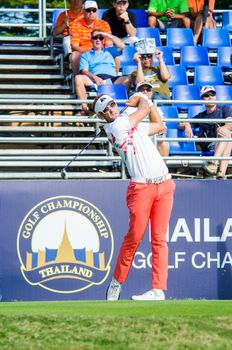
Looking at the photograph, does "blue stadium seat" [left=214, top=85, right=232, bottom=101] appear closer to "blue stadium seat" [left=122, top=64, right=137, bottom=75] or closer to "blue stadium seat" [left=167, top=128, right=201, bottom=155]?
"blue stadium seat" [left=122, top=64, right=137, bottom=75]

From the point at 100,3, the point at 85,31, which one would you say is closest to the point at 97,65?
the point at 85,31

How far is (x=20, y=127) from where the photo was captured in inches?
609

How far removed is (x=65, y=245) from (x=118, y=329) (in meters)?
5.96

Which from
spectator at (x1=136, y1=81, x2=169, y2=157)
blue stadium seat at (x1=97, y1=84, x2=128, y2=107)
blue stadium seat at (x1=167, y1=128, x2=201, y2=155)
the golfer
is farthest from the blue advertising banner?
the golfer

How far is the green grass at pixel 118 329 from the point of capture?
7.92 metres

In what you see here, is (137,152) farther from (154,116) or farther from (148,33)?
(148,33)

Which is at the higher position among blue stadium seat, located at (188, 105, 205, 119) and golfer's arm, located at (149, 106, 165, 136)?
golfer's arm, located at (149, 106, 165, 136)

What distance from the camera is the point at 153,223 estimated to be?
1195 cm

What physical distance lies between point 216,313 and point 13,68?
9867 mm

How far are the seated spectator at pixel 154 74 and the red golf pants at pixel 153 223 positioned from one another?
13.5 feet

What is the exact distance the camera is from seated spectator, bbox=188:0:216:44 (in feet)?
63.1

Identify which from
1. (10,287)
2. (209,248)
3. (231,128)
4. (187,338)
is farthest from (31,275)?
(187,338)

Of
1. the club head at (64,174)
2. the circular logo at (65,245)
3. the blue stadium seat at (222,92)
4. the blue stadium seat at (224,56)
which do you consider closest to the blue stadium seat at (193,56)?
the blue stadium seat at (224,56)

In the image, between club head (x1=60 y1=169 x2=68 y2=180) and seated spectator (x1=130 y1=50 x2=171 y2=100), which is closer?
club head (x1=60 y1=169 x2=68 y2=180)
